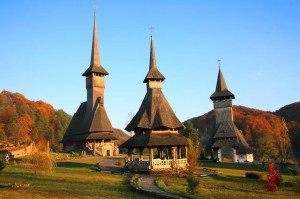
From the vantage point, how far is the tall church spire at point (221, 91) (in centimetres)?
6006

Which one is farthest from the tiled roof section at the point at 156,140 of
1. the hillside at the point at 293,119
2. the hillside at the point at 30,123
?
the hillside at the point at 293,119

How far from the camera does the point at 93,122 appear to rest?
57094 millimetres

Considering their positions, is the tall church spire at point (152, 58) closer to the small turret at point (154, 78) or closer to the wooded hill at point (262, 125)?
the small turret at point (154, 78)

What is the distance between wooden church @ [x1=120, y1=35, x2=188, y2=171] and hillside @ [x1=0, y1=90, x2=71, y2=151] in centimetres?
5103

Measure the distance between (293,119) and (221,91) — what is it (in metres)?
48.2

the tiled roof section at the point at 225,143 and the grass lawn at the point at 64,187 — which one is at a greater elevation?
the tiled roof section at the point at 225,143

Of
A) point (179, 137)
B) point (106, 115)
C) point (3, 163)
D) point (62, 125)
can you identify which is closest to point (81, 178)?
point (3, 163)

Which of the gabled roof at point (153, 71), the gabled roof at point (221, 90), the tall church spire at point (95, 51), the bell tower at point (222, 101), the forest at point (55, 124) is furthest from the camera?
the forest at point (55, 124)

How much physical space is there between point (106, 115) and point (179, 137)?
28984mm

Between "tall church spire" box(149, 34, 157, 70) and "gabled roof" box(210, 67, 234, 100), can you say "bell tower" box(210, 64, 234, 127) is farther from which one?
"tall church spire" box(149, 34, 157, 70)

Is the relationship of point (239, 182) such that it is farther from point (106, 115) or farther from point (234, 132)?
point (106, 115)

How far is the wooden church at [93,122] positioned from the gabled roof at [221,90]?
21.2 meters

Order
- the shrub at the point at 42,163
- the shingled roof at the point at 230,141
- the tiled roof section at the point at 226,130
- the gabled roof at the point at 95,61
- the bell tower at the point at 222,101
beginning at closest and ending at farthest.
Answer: the shrub at the point at 42,163
the shingled roof at the point at 230,141
the tiled roof section at the point at 226,130
the bell tower at the point at 222,101
the gabled roof at the point at 95,61

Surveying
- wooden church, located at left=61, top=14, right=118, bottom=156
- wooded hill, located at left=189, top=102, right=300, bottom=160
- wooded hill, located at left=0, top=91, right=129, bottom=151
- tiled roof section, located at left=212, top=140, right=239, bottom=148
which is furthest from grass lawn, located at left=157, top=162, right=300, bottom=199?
wooded hill, located at left=0, top=91, right=129, bottom=151
